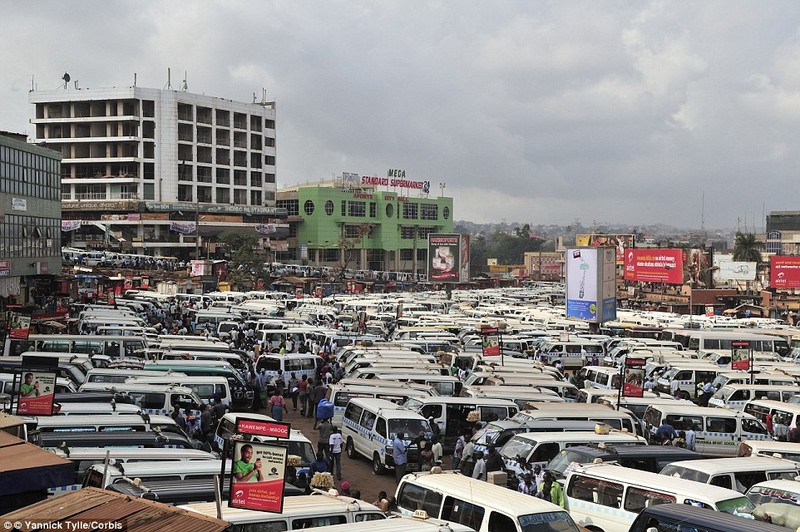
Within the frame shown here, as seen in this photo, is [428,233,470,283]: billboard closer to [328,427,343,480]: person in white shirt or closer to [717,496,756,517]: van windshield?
[328,427,343,480]: person in white shirt

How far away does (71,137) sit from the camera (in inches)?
3652

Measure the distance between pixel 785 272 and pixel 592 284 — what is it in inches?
1085

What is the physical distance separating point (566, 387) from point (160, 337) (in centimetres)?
1336

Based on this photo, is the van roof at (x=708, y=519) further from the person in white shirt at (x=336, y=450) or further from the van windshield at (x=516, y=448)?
the person in white shirt at (x=336, y=450)

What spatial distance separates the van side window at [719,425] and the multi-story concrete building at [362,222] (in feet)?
272

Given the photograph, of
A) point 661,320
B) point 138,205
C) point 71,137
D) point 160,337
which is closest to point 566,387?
point 160,337

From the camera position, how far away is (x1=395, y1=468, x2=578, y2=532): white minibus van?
9.60m

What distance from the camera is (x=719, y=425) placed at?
18.6 m

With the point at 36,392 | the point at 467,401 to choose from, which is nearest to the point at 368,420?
the point at 467,401

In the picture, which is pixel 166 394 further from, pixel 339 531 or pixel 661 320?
pixel 661 320

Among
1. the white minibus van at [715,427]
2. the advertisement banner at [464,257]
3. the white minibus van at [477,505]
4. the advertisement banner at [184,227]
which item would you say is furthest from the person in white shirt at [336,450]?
Answer: the advertisement banner at [184,227]

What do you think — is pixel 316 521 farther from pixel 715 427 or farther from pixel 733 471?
pixel 715 427

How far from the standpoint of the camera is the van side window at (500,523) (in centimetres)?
955

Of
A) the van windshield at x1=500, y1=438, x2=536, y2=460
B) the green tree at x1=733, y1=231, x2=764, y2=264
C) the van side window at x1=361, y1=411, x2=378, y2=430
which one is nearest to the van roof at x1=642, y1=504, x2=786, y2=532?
the van windshield at x1=500, y1=438, x2=536, y2=460
